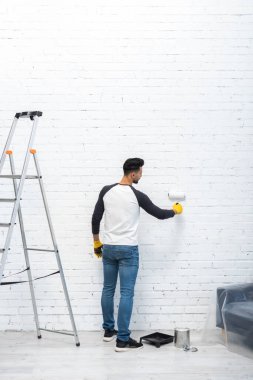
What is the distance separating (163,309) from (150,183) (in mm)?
1123

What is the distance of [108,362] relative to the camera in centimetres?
395

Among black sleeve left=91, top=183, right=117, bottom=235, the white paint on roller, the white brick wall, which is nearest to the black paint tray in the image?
the white brick wall

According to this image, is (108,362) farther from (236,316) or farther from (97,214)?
(97,214)

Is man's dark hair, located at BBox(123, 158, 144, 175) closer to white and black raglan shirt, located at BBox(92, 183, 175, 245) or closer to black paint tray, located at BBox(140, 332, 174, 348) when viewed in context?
white and black raglan shirt, located at BBox(92, 183, 175, 245)

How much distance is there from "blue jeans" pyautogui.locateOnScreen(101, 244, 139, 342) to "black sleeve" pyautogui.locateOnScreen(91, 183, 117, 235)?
20cm

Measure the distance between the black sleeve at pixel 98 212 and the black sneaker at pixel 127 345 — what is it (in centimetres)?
91

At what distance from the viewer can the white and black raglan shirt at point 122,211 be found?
4293mm

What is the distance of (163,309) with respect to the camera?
190 inches

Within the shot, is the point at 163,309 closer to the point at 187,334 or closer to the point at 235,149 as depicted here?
the point at 187,334

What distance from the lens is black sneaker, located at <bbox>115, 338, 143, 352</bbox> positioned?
13.8 feet

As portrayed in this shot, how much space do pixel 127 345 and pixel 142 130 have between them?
1.82 m

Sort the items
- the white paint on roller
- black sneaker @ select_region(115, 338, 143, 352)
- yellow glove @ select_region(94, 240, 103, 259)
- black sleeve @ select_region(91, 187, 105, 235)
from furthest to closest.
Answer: the white paint on roller → yellow glove @ select_region(94, 240, 103, 259) → black sleeve @ select_region(91, 187, 105, 235) → black sneaker @ select_region(115, 338, 143, 352)

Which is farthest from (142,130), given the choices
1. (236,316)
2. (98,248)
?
(236,316)

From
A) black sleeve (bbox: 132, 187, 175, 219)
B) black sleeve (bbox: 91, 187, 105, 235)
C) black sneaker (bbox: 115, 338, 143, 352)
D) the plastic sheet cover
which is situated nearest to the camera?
the plastic sheet cover
